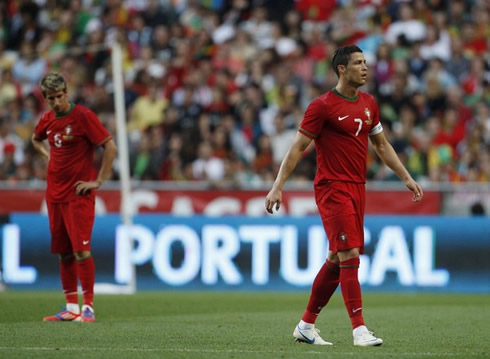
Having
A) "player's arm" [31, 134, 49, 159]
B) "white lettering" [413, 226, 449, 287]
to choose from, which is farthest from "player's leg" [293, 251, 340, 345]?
"white lettering" [413, 226, 449, 287]

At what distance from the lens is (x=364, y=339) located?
338 inches

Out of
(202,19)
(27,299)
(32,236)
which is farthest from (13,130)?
(27,299)

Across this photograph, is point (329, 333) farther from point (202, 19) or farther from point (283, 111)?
point (202, 19)

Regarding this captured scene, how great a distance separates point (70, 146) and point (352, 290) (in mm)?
3961

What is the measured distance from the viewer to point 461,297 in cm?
1628

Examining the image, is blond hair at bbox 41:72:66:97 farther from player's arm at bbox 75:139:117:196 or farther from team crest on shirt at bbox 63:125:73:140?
player's arm at bbox 75:139:117:196

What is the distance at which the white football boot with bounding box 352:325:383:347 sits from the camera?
855 cm

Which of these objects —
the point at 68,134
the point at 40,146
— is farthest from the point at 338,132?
the point at 40,146

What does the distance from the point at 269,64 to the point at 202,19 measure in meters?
2.56

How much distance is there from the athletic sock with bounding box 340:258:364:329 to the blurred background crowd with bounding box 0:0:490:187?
9.73m

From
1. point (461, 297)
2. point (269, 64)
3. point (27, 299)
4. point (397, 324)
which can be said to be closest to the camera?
point (397, 324)

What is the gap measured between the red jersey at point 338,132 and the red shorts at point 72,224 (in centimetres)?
326

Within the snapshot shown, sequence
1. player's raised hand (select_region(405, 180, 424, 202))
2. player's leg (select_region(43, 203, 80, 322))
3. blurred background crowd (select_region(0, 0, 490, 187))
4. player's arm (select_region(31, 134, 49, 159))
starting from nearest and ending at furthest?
player's raised hand (select_region(405, 180, 424, 202)) → player's leg (select_region(43, 203, 80, 322)) → player's arm (select_region(31, 134, 49, 159)) → blurred background crowd (select_region(0, 0, 490, 187))

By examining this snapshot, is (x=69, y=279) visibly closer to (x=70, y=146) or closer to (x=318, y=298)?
(x=70, y=146)
